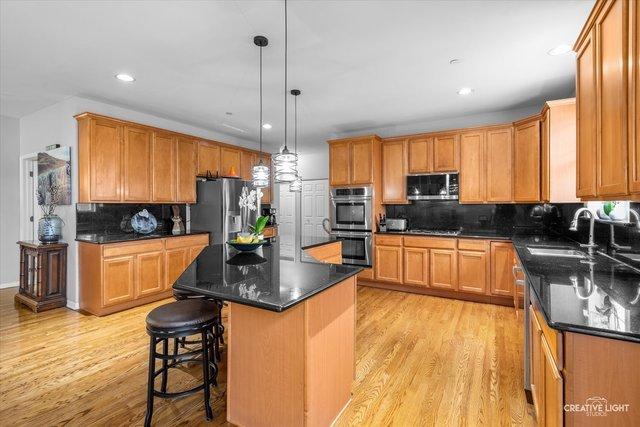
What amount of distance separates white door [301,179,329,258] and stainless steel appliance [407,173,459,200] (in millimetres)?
2592

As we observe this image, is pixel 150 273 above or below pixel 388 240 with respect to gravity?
below

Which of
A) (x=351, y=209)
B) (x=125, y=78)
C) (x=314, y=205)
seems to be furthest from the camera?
(x=314, y=205)

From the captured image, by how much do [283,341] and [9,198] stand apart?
221 inches

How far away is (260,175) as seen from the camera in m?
2.61

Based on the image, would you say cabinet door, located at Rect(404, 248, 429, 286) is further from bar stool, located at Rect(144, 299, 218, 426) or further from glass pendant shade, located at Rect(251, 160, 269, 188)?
bar stool, located at Rect(144, 299, 218, 426)

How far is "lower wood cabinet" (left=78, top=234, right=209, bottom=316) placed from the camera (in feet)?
11.4

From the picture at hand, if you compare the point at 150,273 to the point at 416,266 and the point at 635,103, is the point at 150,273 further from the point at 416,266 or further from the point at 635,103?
Answer: the point at 635,103

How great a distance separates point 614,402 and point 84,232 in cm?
493

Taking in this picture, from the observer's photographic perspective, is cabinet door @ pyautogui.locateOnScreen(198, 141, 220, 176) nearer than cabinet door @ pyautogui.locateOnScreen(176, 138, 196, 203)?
No

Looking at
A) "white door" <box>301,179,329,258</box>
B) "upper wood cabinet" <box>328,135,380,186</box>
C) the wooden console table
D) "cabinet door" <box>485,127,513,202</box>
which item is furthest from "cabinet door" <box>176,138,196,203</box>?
"cabinet door" <box>485,127,513,202</box>

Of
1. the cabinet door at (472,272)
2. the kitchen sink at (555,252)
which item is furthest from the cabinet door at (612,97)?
the cabinet door at (472,272)

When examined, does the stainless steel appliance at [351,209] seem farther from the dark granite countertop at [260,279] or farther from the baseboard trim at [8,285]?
the baseboard trim at [8,285]

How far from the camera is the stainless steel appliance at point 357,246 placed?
4.77 m

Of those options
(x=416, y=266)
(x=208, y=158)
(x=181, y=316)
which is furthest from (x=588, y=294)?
(x=208, y=158)
